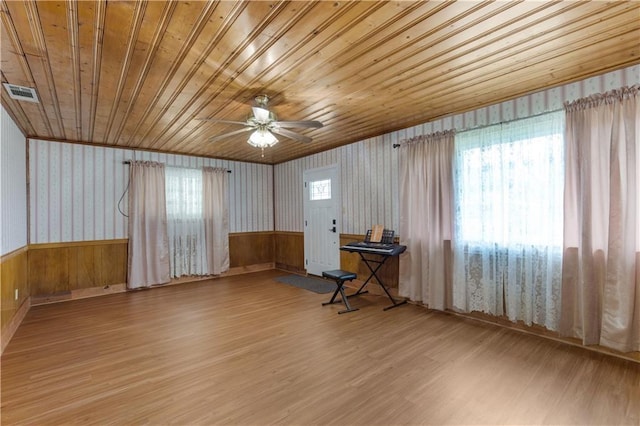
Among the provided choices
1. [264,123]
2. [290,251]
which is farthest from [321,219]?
[264,123]

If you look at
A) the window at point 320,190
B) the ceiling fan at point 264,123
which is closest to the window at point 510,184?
the ceiling fan at point 264,123

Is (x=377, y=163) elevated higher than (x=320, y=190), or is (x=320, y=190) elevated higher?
(x=377, y=163)

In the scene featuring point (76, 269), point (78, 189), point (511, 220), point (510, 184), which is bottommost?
point (76, 269)

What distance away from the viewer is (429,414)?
189 centimetres

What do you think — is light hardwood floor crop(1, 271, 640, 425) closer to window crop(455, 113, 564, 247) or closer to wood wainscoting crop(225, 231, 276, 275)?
window crop(455, 113, 564, 247)

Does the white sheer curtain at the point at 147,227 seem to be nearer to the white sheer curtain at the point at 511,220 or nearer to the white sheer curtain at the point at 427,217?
the white sheer curtain at the point at 427,217

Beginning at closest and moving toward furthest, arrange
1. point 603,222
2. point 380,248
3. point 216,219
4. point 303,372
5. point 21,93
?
point 303,372
point 603,222
point 21,93
point 380,248
point 216,219

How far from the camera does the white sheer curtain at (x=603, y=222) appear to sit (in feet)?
8.19

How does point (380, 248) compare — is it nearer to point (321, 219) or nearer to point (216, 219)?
point (321, 219)

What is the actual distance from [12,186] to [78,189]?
1424 mm

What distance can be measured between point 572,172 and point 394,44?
2115 millimetres

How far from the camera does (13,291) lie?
3396mm

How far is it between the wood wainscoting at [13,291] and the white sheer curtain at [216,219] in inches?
103

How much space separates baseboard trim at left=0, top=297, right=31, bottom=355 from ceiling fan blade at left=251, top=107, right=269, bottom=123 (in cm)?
324
